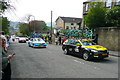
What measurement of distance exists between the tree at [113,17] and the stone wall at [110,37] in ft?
5.17

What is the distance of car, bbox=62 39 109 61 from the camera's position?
866 cm

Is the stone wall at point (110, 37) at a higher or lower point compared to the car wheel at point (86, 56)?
higher

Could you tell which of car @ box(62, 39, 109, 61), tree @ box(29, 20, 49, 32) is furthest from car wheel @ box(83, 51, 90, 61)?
tree @ box(29, 20, 49, 32)

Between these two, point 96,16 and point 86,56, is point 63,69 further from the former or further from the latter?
point 96,16

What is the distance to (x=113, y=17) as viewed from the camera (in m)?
15.4

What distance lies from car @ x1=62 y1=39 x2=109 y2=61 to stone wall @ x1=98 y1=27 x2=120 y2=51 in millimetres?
5191

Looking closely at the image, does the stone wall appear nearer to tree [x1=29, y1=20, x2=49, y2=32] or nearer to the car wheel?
the car wheel

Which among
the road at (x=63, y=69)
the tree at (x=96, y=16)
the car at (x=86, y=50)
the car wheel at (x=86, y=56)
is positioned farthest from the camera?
the tree at (x=96, y=16)

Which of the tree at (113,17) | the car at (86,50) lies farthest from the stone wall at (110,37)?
the car at (86,50)

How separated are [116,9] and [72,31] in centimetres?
784

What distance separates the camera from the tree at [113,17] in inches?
592

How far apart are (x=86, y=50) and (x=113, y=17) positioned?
8.54 metres

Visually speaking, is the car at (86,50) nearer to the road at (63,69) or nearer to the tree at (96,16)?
the road at (63,69)

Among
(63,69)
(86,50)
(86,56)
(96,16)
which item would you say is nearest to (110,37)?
(96,16)
